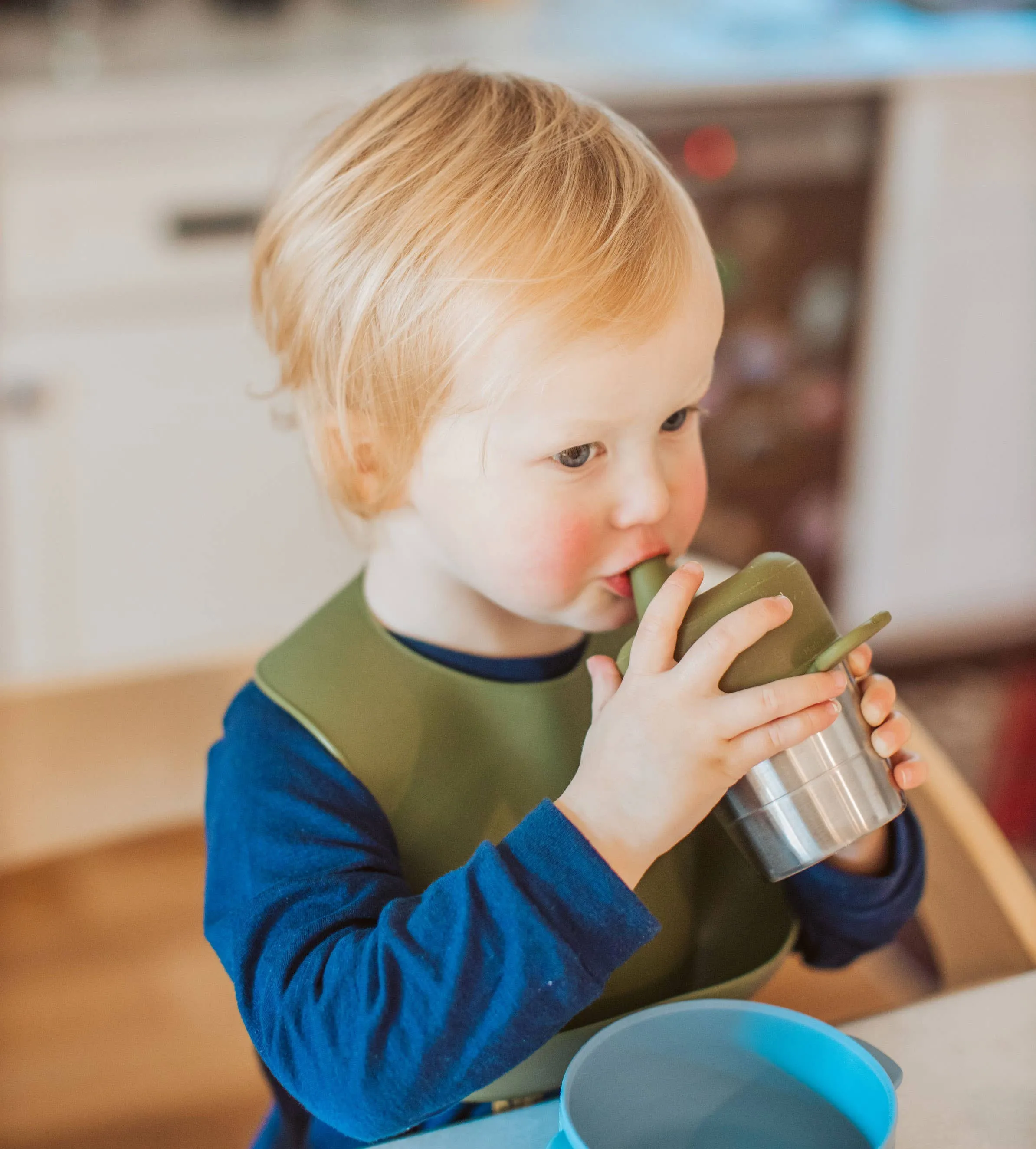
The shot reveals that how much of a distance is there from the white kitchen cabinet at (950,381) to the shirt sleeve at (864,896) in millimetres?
1547

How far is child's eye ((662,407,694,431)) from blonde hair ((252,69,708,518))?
0.18 ft

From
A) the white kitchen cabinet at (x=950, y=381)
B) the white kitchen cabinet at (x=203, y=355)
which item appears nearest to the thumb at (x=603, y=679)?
the white kitchen cabinet at (x=203, y=355)

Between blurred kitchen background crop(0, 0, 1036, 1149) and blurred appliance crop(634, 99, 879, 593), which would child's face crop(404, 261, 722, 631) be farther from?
blurred appliance crop(634, 99, 879, 593)

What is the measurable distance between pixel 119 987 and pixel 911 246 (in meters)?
1.62

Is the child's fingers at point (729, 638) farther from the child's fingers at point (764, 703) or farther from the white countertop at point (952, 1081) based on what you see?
the white countertop at point (952, 1081)

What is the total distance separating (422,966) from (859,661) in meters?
0.24

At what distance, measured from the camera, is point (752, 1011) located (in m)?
0.54

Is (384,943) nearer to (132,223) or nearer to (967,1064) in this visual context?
(967,1064)

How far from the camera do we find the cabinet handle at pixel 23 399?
1710 mm

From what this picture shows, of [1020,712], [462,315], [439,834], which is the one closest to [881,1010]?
[439,834]

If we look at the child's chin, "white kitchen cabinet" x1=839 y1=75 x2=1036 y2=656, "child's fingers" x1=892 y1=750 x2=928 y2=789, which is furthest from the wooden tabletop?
"white kitchen cabinet" x1=839 y1=75 x2=1036 y2=656

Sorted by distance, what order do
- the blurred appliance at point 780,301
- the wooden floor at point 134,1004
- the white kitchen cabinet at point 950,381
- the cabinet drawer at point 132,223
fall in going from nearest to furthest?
the wooden floor at point 134,1004 < the cabinet drawer at point 132,223 < the blurred appliance at point 780,301 < the white kitchen cabinet at point 950,381

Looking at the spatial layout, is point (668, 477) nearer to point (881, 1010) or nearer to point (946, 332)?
point (881, 1010)

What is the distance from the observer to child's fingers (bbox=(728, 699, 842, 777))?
21.2 inches
